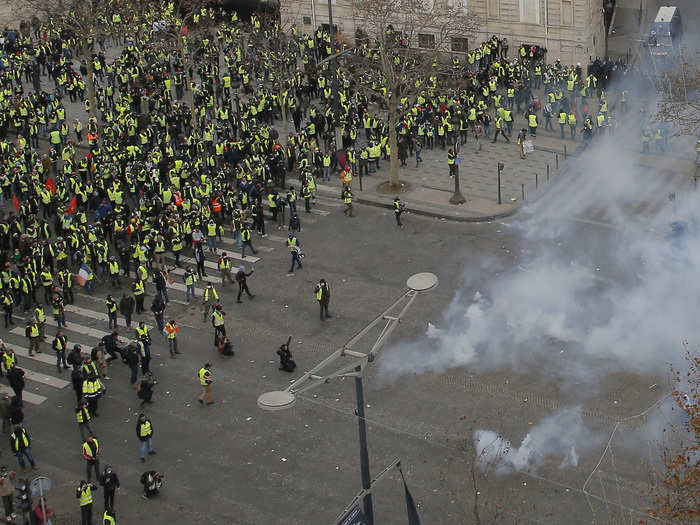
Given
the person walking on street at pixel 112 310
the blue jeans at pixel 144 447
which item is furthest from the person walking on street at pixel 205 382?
the person walking on street at pixel 112 310

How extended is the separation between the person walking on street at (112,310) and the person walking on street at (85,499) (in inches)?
335

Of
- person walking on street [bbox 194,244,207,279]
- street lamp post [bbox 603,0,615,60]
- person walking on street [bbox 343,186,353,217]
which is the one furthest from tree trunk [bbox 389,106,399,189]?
street lamp post [bbox 603,0,615,60]

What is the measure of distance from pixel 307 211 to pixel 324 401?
13305 mm

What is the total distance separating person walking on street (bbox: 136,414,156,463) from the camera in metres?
27.1

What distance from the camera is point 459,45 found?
5644 cm

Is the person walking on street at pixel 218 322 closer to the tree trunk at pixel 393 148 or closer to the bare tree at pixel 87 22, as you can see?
the tree trunk at pixel 393 148

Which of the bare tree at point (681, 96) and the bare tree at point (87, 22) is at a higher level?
the bare tree at point (87, 22)

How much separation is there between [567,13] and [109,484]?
36123mm

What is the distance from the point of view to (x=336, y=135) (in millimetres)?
47406

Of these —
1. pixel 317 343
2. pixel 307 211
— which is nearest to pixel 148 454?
pixel 317 343

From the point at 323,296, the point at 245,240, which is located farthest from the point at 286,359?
the point at 245,240

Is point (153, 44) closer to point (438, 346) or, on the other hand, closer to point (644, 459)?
point (438, 346)

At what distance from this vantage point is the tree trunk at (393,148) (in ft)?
139

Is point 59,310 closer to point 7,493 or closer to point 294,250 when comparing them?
point 294,250
